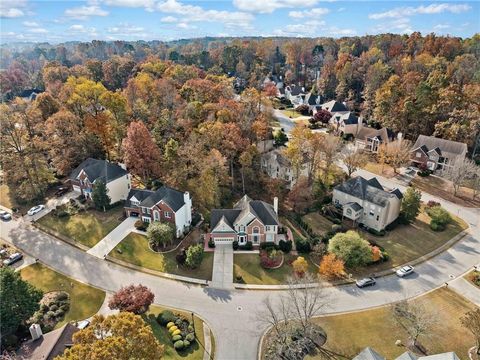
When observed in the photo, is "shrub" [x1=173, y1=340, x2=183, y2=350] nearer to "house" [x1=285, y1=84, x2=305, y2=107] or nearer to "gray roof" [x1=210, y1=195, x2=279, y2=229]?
"gray roof" [x1=210, y1=195, x2=279, y2=229]

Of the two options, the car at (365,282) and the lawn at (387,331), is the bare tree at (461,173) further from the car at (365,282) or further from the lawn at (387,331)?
the car at (365,282)

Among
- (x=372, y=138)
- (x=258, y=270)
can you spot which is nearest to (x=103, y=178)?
(x=258, y=270)

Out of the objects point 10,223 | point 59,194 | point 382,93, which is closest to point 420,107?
point 382,93

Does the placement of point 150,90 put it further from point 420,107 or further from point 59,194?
point 420,107

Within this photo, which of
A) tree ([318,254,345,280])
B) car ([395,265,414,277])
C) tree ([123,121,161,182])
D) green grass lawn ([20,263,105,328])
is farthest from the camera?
tree ([123,121,161,182])

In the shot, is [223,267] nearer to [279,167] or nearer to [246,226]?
[246,226]

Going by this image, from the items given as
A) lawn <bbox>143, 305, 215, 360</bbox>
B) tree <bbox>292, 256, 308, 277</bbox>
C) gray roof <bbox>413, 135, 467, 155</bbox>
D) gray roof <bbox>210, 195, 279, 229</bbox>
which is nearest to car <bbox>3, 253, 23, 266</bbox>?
lawn <bbox>143, 305, 215, 360</bbox>
